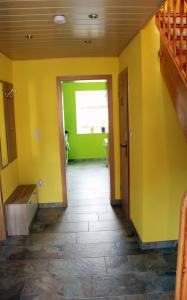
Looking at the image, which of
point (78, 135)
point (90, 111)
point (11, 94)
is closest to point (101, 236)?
point (11, 94)

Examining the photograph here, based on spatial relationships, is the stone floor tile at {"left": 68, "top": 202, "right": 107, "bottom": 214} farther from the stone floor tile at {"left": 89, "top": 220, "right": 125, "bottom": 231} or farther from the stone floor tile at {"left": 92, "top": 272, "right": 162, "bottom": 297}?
the stone floor tile at {"left": 92, "top": 272, "right": 162, "bottom": 297}

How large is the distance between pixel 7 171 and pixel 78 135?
4.51 m

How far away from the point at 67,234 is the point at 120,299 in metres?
1.34

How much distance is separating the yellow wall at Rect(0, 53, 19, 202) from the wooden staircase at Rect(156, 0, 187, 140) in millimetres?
2070

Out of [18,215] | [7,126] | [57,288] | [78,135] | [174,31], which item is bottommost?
[57,288]

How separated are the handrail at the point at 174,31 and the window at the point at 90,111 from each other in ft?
17.3

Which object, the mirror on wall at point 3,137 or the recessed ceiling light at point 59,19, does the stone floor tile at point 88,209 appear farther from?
the recessed ceiling light at point 59,19

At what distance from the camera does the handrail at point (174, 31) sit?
2.29 m

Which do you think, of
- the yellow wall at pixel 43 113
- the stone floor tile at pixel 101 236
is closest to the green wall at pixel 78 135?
the yellow wall at pixel 43 113

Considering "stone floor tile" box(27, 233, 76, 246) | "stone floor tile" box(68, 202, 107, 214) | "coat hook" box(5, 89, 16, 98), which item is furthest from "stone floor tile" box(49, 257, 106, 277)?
"coat hook" box(5, 89, 16, 98)

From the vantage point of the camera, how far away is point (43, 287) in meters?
2.42

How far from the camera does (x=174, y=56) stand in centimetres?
235

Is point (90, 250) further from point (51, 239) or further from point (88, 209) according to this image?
point (88, 209)

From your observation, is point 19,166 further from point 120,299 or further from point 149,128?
point 120,299
